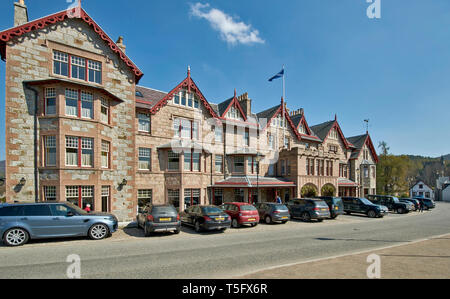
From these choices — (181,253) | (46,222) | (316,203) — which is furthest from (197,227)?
(316,203)

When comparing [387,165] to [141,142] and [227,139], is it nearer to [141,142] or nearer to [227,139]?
[227,139]

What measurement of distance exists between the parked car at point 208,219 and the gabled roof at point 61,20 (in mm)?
11886

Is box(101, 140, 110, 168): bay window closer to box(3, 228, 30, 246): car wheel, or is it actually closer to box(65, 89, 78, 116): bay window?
box(65, 89, 78, 116): bay window

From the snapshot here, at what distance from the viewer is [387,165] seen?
4478 centimetres

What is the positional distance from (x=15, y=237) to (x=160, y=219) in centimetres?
610

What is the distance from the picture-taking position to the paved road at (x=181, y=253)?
7.26 m

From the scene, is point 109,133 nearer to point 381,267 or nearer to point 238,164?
point 238,164

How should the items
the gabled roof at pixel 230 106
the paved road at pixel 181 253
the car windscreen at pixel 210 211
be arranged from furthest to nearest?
the gabled roof at pixel 230 106 → the car windscreen at pixel 210 211 → the paved road at pixel 181 253

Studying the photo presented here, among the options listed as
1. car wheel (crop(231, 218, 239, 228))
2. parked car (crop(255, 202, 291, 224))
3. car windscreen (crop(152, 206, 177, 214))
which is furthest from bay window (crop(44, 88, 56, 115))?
parked car (crop(255, 202, 291, 224))

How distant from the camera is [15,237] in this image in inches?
420

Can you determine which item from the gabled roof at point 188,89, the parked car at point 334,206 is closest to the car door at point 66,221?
the gabled roof at point 188,89

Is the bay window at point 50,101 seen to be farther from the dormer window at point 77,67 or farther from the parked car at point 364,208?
the parked car at point 364,208

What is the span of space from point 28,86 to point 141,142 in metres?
8.15

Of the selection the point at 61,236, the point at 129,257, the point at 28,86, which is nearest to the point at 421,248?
the point at 129,257
